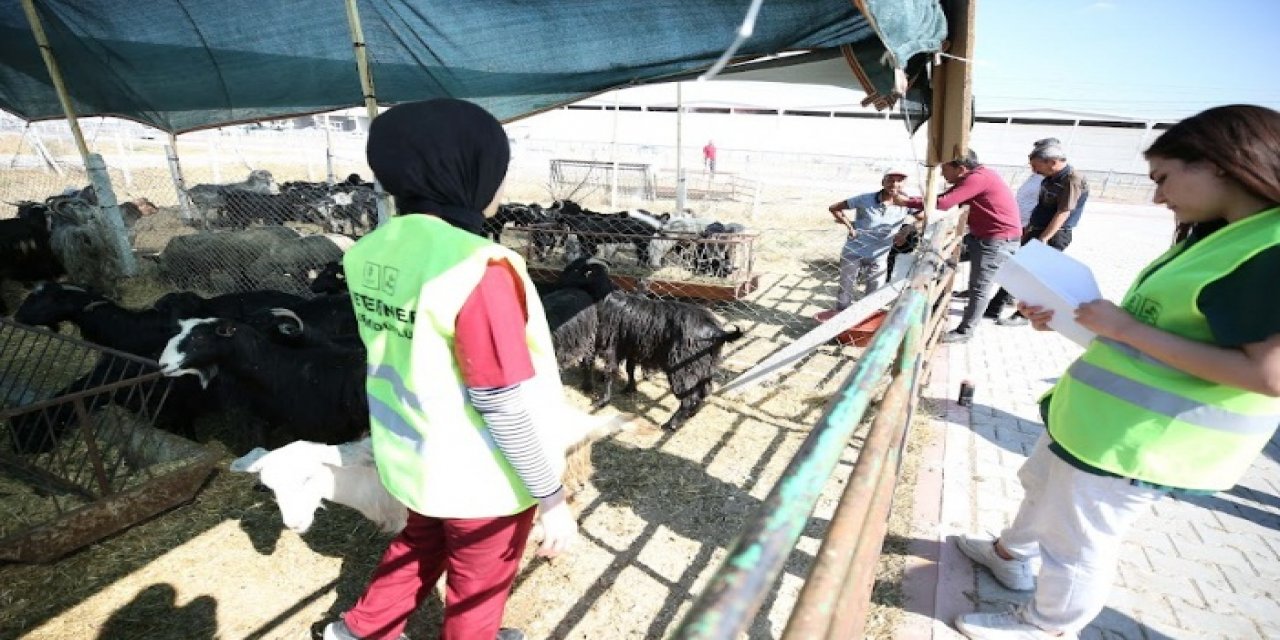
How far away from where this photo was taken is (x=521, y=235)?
987cm

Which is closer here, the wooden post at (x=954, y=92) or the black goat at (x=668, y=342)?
the wooden post at (x=954, y=92)

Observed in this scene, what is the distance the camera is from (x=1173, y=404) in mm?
1540

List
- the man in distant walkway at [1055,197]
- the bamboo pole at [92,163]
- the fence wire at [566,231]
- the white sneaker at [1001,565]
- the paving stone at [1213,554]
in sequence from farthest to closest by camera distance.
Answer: the fence wire at [566,231]
the bamboo pole at [92,163]
the man in distant walkway at [1055,197]
the paving stone at [1213,554]
the white sneaker at [1001,565]

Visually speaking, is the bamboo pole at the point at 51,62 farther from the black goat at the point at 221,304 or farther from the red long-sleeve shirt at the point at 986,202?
the red long-sleeve shirt at the point at 986,202

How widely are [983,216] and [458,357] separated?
514 centimetres

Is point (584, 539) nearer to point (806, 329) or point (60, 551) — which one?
point (60, 551)

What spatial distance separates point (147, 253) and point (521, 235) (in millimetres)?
5748

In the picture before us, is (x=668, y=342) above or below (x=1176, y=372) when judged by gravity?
below

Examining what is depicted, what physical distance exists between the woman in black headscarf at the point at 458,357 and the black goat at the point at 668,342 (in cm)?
280

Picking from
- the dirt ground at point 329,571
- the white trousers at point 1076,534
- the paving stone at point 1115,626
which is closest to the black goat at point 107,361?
the dirt ground at point 329,571

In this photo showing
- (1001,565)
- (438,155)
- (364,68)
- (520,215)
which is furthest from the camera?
(520,215)

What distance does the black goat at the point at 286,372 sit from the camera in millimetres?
3400

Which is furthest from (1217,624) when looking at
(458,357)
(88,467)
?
(88,467)

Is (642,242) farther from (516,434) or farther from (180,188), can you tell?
(180,188)
